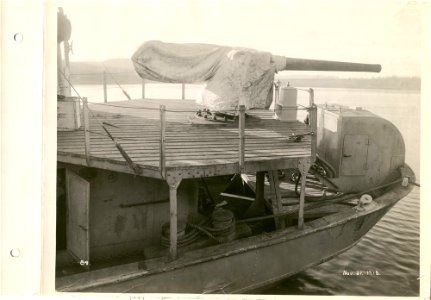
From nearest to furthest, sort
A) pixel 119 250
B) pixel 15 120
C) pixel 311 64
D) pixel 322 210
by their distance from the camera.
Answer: pixel 15 120 → pixel 119 250 → pixel 311 64 → pixel 322 210

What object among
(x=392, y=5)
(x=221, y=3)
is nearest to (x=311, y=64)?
(x=392, y=5)

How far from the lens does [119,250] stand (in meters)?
5.35

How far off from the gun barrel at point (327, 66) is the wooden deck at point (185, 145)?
45.8 inches

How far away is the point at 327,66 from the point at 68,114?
167 inches

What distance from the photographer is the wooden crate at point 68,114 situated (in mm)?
5633

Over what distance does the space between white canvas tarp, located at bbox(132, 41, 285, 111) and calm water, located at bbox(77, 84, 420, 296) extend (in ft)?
3.55

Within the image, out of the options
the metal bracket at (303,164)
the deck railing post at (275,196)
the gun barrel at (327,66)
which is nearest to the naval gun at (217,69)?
the gun barrel at (327,66)

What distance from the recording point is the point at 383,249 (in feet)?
28.0

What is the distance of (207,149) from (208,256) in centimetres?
145

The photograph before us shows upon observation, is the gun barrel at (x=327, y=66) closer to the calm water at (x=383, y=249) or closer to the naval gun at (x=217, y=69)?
the naval gun at (x=217, y=69)

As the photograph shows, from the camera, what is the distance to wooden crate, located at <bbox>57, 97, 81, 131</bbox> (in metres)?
5.63

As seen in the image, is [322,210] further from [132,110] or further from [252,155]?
[132,110]

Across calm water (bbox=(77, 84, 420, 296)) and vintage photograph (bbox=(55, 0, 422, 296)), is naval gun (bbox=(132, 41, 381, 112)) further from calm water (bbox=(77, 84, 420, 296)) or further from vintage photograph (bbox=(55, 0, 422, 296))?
calm water (bbox=(77, 84, 420, 296))

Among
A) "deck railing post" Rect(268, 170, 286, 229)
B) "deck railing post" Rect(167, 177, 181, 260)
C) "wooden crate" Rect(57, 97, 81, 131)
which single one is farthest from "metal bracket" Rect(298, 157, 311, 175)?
"wooden crate" Rect(57, 97, 81, 131)
